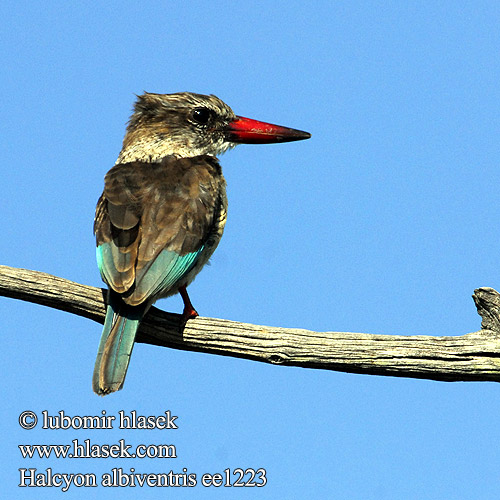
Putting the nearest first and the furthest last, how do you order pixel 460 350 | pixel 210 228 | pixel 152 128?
pixel 460 350
pixel 210 228
pixel 152 128

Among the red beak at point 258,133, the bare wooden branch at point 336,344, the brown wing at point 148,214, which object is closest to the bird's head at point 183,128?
the red beak at point 258,133

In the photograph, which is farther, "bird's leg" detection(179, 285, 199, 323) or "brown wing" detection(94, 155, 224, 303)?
"bird's leg" detection(179, 285, 199, 323)

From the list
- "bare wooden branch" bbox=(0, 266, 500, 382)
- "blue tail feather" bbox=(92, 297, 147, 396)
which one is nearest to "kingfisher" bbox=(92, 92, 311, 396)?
"blue tail feather" bbox=(92, 297, 147, 396)

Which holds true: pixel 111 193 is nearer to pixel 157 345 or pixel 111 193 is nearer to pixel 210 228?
pixel 210 228

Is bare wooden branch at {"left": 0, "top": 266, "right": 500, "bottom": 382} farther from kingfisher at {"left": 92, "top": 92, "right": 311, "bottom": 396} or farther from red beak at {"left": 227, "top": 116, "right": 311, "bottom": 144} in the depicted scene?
red beak at {"left": 227, "top": 116, "right": 311, "bottom": 144}

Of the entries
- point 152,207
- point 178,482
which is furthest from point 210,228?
point 178,482

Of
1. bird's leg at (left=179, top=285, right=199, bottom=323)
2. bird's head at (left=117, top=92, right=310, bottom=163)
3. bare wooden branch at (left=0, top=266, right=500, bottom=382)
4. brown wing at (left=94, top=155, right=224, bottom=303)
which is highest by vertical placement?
bird's head at (left=117, top=92, right=310, bottom=163)

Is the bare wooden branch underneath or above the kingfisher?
underneath

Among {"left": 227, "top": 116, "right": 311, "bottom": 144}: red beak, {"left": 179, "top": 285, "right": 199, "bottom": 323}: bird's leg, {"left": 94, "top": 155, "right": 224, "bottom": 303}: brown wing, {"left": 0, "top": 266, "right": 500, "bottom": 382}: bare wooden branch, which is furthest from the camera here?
{"left": 227, "top": 116, "right": 311, "bottom": 144}: red beak
